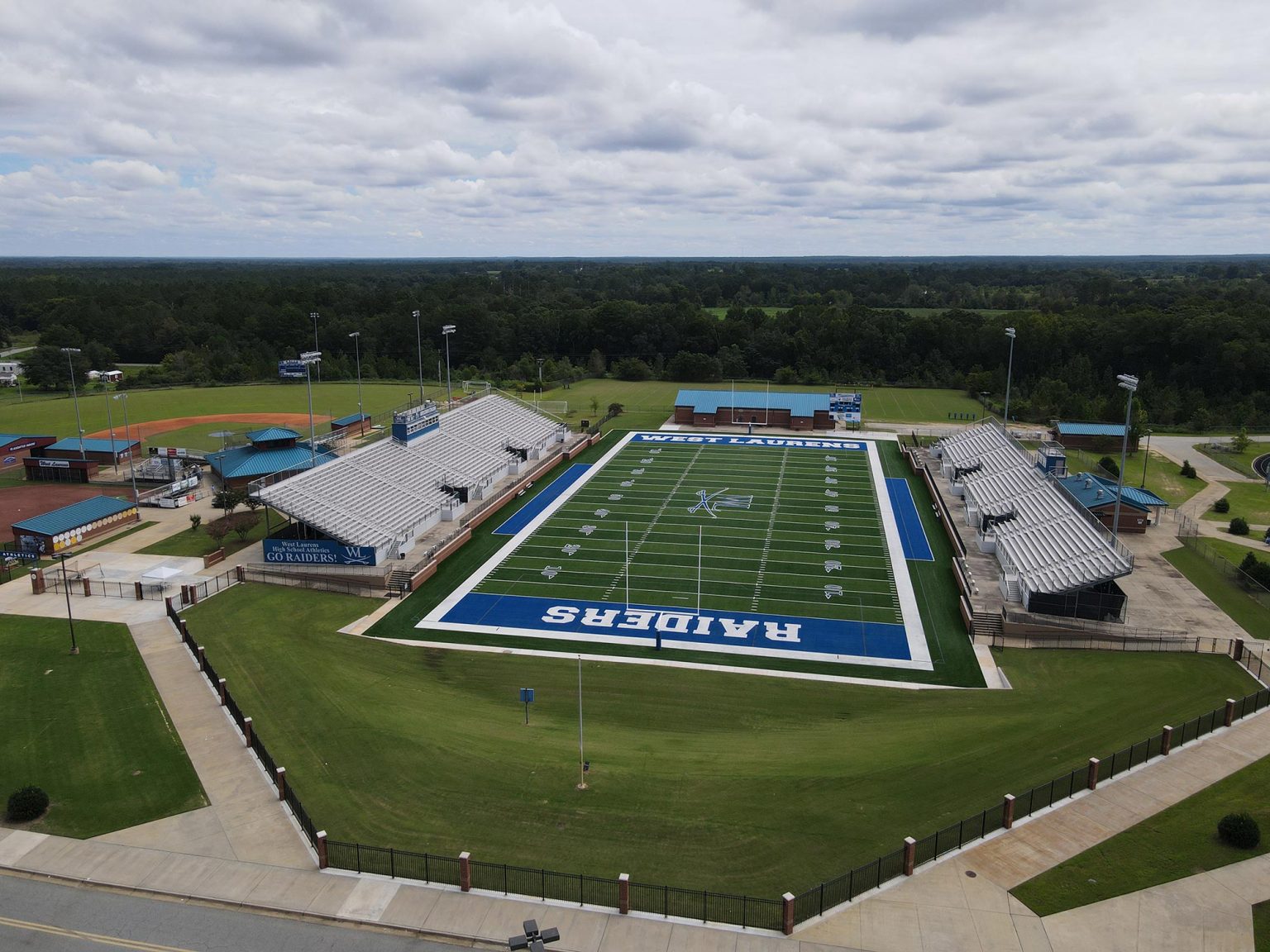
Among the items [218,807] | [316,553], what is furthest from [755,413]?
[218,807]

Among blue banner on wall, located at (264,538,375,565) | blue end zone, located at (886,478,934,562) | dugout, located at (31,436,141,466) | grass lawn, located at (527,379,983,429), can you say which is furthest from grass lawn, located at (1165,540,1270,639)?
dugout, located at (31,436,141,466)

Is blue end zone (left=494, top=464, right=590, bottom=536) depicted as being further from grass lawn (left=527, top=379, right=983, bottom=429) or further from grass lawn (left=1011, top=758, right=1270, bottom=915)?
grass lawn (left=1011, top=758, right=1270, bottom=915)

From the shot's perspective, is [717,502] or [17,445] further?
[17,445]

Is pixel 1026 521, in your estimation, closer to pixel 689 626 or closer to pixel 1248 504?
pixel 689 626

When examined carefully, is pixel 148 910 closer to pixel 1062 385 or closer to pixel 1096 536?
pixel 1096 536

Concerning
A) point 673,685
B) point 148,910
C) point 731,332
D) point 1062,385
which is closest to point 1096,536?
point 673,685
